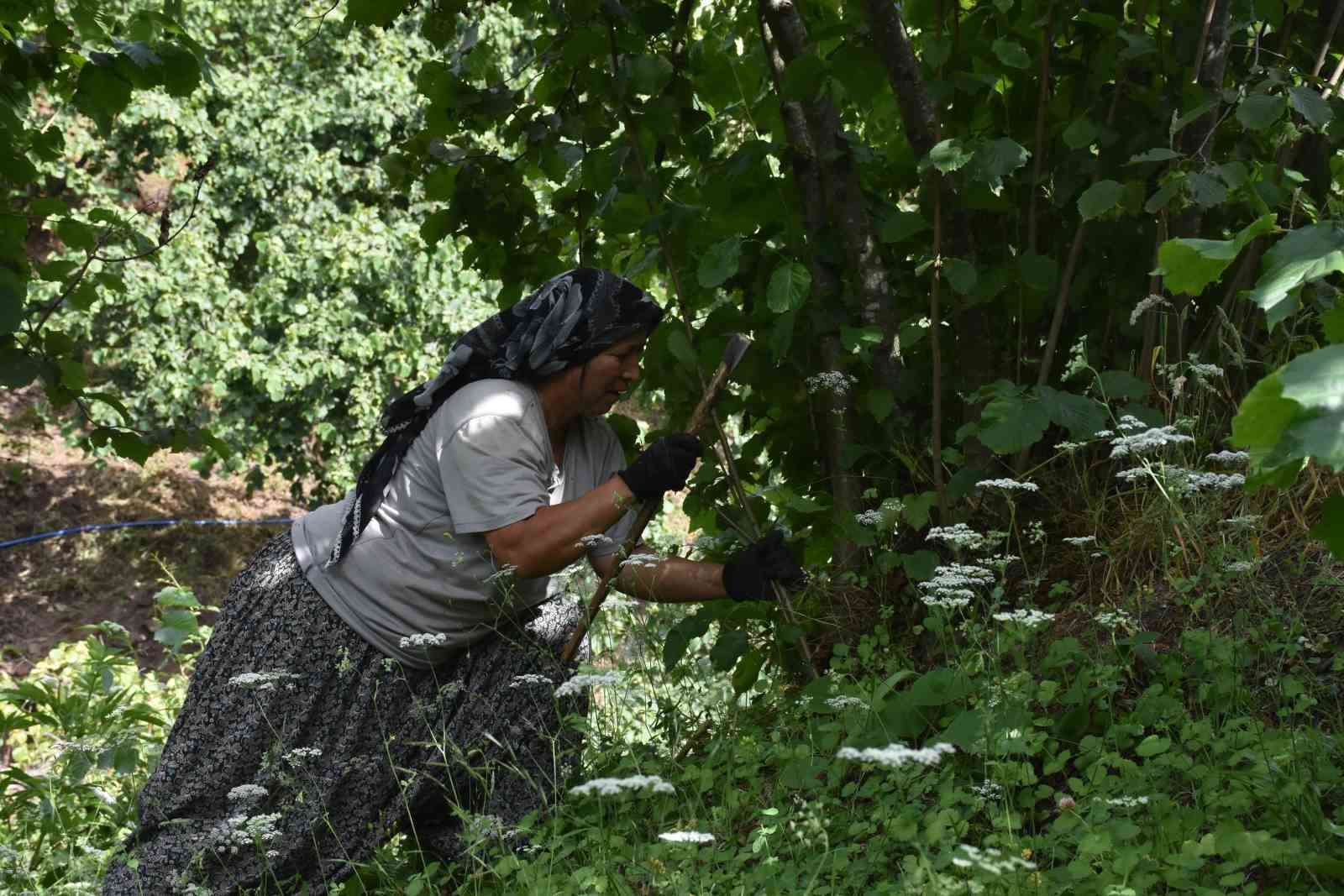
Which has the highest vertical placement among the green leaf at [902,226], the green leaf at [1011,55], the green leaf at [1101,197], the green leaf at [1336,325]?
the green leaf at [1011,55]

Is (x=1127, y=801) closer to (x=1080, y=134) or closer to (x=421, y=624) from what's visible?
(x=1080, y=134)

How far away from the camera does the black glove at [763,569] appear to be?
279 centimetres

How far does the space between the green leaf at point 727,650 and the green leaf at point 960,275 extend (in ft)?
2.80

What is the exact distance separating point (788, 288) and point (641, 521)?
0.58 meters

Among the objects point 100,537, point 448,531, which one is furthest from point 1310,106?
point 100,537

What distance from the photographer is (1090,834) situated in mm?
1889

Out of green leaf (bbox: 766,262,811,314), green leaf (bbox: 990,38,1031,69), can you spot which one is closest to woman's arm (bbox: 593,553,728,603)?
green leaf (bbox: 766,262,811,314)

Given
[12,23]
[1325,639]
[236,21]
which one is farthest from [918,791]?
[236,21]

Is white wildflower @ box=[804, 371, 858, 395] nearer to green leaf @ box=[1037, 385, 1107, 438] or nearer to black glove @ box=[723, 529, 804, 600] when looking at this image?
black glove @ box=[723, 529, 804, 600]

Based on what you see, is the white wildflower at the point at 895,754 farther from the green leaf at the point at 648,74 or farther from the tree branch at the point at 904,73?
the green leaf at the point at 648,74

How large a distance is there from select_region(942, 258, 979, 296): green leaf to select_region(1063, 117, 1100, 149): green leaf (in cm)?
31

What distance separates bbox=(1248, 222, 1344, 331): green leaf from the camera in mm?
1369

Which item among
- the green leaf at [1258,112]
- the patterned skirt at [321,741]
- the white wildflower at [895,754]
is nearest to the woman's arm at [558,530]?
the patterned skirt at [321,741]

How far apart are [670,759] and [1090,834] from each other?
1017 millimetres
